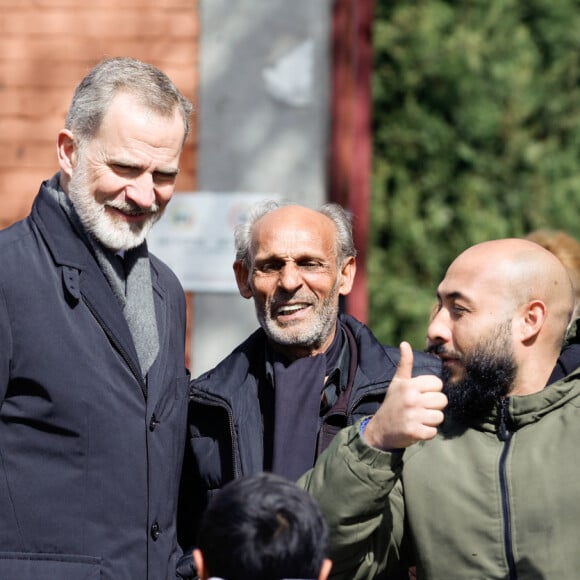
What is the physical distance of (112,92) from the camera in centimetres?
310

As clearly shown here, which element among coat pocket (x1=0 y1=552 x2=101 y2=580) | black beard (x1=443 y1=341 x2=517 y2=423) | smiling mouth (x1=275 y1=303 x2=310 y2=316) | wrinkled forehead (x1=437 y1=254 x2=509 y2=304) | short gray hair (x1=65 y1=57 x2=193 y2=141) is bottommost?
coat pocket (x1=0 y1=552 x2=101 y2=580)

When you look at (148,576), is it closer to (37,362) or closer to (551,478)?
(37,362)

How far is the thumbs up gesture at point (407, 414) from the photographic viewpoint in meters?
2.54

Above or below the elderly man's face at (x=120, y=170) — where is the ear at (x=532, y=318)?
below

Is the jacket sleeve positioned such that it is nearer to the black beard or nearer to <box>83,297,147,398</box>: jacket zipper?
the black beard

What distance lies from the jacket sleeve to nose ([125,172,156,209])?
860 millimetres

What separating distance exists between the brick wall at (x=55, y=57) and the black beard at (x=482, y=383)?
10.5 feet

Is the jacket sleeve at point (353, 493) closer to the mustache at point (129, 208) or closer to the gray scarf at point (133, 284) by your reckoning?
the gray scarf at point (133, 284)

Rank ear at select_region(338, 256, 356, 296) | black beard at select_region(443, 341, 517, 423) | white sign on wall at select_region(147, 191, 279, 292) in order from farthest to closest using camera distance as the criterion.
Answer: white sign on wall at select_region(147, 191, 279, 292) < ear at select_region(338, 256, 356, 296) < black beard at select_region(443, 341, 517, 423)

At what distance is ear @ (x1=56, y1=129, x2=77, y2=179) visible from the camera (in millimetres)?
3111

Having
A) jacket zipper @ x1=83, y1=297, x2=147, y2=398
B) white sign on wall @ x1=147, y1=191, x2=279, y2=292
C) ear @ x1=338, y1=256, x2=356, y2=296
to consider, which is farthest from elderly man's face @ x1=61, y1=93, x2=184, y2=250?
white sign on wall @ x1=147, y1=191, x2=279, y2=292

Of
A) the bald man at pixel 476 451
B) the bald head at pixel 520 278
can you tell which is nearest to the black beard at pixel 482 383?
the bald man at pixel 476 451

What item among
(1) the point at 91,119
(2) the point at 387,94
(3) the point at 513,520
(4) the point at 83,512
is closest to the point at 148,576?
(4) the point at 83,512

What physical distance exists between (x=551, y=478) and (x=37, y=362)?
1305mm
